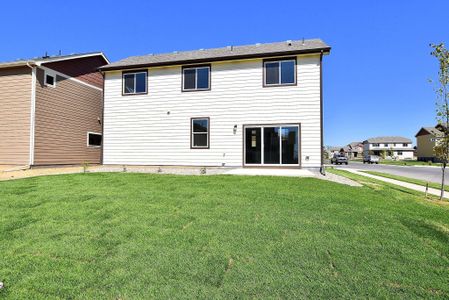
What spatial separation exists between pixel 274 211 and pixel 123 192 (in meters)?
4.01

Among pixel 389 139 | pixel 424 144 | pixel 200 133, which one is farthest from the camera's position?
pixel 389 139

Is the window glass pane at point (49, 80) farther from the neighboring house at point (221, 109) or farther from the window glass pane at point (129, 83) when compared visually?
the window glass pane at point (129, 83)

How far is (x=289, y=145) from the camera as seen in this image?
39.7 feet

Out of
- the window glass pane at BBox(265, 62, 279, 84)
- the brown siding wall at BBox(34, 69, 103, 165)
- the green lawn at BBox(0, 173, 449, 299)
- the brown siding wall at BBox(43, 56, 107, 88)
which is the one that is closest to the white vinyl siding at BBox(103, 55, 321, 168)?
the window glass pane at BBox(265, 62, 279, 84)

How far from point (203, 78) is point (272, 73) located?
3.77 meters

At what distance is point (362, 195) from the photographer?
660cm

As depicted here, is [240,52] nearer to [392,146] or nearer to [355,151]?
[392,146]

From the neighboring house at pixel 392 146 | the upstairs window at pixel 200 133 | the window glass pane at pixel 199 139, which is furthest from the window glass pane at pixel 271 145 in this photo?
the neighboring house at pixel 392 146

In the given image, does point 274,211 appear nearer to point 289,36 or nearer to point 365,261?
point 365,261

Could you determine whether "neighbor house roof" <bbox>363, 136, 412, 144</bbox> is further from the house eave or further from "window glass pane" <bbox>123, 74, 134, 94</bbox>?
"window glass pane" <bbox>123, 74, 134, 94</bbox>

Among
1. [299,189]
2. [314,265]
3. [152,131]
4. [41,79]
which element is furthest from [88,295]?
[41,79]

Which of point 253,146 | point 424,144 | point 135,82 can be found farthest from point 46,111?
point 424,144

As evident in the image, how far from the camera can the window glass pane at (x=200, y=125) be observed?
1320 centimetres

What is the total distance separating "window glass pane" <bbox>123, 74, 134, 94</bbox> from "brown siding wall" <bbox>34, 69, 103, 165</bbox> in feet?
12.6
